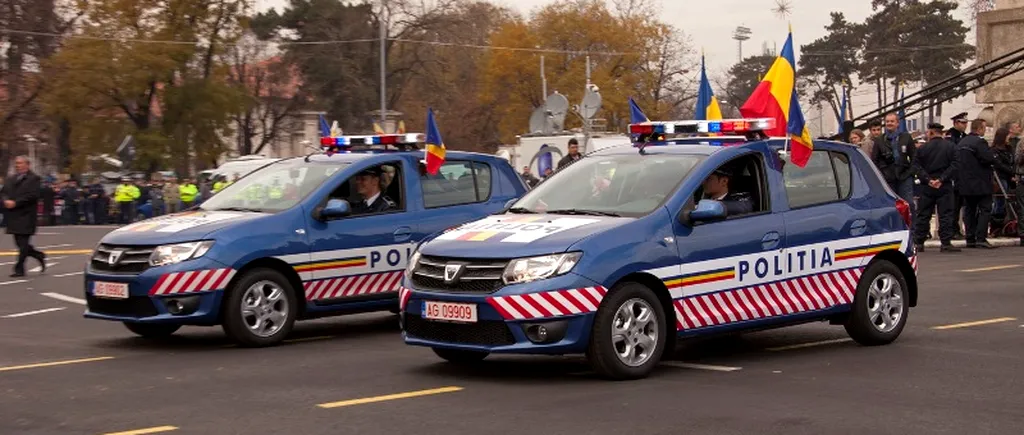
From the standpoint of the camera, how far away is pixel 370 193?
1343cm

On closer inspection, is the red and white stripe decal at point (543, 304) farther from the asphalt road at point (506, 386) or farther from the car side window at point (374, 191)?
the car side window at point (374, 191)

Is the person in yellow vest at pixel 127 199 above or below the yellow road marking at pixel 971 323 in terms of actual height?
above

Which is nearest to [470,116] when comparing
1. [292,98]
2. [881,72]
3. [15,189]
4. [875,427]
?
[292,98]

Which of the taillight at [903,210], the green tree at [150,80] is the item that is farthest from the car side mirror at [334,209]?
the green tree at [150,80]

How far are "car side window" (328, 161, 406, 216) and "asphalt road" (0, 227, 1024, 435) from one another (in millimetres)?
1102

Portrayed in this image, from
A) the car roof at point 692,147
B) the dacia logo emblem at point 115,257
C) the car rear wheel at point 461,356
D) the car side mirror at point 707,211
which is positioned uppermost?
the car roof at point 692,147

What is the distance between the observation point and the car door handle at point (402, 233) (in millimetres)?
13391

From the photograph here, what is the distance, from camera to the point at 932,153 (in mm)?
21891

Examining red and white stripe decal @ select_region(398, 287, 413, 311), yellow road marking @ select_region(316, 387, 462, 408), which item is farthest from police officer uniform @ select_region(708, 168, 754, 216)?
yellow road marking @ select_region(316, 387, 462, 408)

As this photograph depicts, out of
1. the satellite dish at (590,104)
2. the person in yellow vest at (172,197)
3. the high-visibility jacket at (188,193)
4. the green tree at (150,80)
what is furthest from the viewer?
the green tree at (150,80)

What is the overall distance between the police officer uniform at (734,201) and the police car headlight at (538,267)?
1.51 m

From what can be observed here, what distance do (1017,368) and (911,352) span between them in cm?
109

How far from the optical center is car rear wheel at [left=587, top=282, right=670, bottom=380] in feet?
32.3

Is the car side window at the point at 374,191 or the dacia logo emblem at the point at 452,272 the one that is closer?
the dacia logo emblem at the point at 452,272
